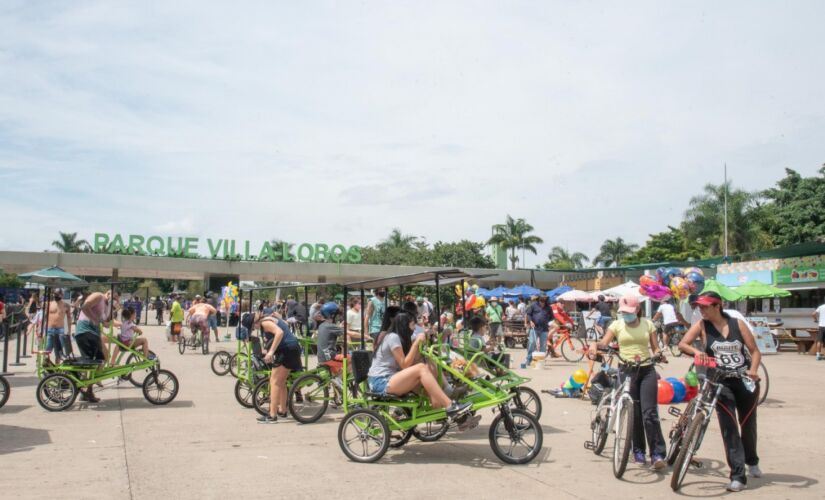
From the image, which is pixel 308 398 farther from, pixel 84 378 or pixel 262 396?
pixel 84 378

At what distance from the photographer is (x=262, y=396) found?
10086 millimetres

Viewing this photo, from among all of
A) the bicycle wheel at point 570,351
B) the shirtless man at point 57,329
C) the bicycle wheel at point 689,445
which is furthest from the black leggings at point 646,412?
the bicycle wheel at point 570,351

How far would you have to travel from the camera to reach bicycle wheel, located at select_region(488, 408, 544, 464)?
7008mm

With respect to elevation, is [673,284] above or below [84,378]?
above

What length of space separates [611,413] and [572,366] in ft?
35.1

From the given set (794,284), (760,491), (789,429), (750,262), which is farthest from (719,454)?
(750,262)

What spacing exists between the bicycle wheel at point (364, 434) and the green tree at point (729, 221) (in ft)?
140

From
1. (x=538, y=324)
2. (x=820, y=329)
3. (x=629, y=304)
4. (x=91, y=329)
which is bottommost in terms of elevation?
(x=820, y=329)

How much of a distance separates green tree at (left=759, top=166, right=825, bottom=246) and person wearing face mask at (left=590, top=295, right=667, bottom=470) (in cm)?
3476

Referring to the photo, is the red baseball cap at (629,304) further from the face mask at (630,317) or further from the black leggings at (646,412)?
the black leggings at (646,412)

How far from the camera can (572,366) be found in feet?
57.2

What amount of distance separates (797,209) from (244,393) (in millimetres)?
38053

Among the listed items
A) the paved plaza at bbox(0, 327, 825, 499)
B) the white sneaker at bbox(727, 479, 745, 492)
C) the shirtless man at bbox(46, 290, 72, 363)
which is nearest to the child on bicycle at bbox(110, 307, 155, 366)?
the shirtless man at bbox(46, 290, 72, 363)

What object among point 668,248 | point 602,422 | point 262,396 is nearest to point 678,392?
point 602,422
